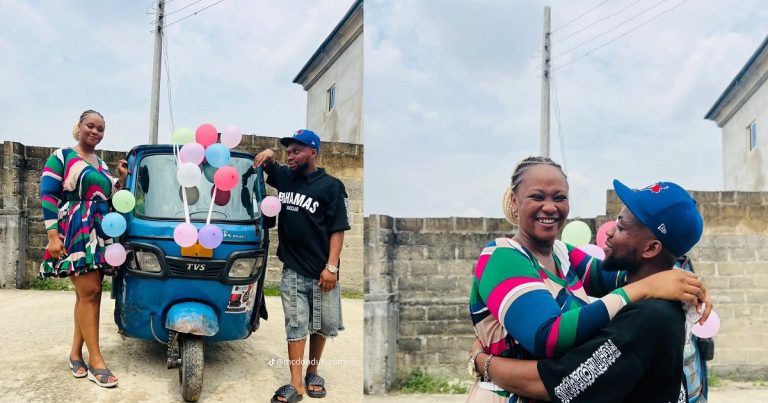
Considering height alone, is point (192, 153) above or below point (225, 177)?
above

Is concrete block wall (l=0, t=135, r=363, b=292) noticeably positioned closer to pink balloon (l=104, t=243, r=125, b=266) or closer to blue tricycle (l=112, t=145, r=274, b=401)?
blue tricycle (l=112, t=145, r=274, b=401)

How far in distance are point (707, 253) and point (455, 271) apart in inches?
94.9

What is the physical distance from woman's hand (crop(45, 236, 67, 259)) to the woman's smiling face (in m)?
2.75

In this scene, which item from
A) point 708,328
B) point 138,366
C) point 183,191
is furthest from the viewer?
point 138,366

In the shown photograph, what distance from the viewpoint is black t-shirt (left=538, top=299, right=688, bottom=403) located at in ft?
→ 3.96

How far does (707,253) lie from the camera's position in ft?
19.2

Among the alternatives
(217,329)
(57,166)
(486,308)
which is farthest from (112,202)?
(486,308)

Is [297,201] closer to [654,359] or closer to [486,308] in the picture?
[486,308]

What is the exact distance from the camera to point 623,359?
3.96 feet

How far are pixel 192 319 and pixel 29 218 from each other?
4.29m

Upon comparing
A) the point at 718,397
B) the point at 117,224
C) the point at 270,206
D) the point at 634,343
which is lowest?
the point at 718,397

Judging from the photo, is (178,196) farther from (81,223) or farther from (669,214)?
(669,214)

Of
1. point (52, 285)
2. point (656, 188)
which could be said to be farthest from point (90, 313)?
point (52, 285)

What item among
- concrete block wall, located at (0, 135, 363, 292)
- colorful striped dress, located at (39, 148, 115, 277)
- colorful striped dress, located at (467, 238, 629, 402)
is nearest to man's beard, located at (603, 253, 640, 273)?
colorful striped dress, located at (467, 238, 629, 402)
